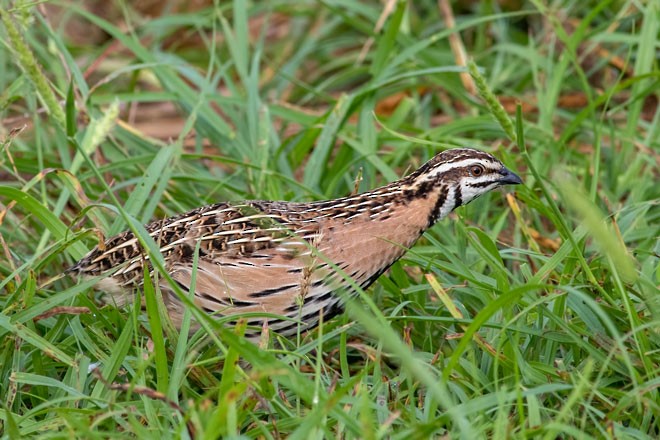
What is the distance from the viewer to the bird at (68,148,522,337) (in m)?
4.51

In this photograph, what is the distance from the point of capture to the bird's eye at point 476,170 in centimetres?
465

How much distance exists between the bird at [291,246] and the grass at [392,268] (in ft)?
0.51

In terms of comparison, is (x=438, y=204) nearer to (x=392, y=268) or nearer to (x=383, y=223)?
(x=383, y=223)

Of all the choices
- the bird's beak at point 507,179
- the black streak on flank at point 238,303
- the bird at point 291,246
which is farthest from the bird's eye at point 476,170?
the black streak on flank at point 238,303

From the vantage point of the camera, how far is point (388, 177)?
5.74 metres

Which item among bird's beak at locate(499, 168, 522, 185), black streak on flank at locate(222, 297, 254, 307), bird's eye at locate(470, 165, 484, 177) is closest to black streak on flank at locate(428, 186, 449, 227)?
bird's eye at locate(470, 165, 484, 177)

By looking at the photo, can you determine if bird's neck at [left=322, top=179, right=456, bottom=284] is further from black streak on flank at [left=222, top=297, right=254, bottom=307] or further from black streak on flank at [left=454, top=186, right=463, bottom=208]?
black streak on flank at [left=222, top=297, right=254, bottom=307]

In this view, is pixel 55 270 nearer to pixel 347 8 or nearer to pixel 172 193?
pixel 172 193

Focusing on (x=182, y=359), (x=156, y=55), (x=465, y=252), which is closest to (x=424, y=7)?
(x=156, y=55)

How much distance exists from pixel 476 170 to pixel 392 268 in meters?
0.70

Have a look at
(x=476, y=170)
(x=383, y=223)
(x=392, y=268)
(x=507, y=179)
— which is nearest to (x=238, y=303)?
(x=383, y=223)

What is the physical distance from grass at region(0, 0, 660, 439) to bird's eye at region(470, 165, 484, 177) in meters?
0.20

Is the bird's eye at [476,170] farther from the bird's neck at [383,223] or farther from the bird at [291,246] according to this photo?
the bird's neck at [383,223]

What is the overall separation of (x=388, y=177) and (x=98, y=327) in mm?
1941
